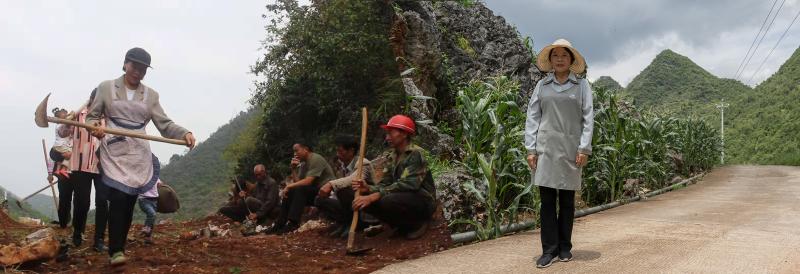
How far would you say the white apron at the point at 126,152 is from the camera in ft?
13.6

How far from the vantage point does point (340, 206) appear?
5.58 meters

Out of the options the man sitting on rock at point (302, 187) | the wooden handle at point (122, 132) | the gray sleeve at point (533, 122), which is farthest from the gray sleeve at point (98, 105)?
the gray sleeve at point (533, 122)

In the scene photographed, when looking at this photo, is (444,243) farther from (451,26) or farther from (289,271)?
(451,26)

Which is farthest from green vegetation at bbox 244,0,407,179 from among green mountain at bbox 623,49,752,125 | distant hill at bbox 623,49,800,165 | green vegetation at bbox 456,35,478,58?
green mountain at bbox 623,49,752,125

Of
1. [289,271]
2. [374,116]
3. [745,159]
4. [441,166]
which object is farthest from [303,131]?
[745,159]

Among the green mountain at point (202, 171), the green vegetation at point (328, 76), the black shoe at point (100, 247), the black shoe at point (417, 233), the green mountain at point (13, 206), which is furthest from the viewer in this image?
the green mountain at point (202, 171)

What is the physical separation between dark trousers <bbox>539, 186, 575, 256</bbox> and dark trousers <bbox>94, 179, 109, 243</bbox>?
3.15m

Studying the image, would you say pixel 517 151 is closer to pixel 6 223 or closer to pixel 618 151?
pixel 618 151

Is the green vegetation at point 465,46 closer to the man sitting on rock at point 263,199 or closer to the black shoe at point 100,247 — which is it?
the man sitting on rock at point 263,199

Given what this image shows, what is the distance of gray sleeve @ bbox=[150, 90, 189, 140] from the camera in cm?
453

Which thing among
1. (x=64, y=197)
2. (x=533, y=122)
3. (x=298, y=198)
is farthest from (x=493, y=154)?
(x=64, y=197)

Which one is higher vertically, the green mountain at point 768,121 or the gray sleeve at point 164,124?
the green mountain at point 768,121

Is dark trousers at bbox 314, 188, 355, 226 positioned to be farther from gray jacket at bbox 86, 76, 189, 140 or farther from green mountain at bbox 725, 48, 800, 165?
green mountain at bbox 725, 48, 800, 165

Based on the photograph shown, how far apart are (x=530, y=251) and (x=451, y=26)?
9.13 metres
